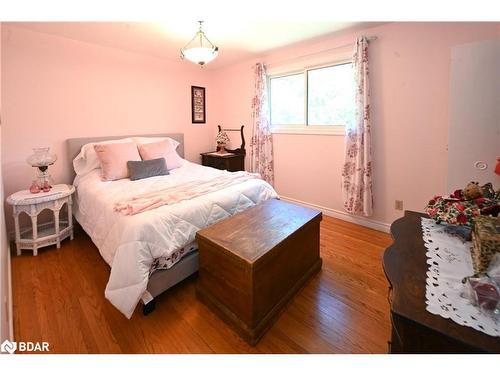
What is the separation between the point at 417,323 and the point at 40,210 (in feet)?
9.53

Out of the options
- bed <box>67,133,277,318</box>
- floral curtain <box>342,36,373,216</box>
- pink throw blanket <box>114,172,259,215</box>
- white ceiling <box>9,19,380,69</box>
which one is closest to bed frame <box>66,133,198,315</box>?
bed <box>67,133,277,318</box>

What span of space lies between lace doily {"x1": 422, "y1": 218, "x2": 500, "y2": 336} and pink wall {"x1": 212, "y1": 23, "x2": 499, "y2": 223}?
1.61m

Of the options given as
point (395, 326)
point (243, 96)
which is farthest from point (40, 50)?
point (395, 326)

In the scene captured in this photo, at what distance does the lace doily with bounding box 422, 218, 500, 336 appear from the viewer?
628 mm

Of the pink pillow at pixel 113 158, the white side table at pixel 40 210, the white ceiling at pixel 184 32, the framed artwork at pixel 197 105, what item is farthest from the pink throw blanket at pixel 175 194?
the framed artwork at pixel 197 105

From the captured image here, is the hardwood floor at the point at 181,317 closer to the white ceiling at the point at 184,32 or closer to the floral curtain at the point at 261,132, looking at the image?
the floral curtain at the point at 261,132

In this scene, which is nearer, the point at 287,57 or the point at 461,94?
the point at 461,94

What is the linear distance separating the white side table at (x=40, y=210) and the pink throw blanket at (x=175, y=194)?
0.99m

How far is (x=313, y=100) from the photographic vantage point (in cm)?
319

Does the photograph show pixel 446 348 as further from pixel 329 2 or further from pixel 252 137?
pixel 252 137

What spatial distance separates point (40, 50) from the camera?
249 cm

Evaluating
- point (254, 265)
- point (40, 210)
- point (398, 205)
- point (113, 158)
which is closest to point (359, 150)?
point (398, 205)

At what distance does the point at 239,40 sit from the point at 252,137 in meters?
1.32

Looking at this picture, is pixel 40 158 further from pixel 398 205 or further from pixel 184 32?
pixel 398 205
